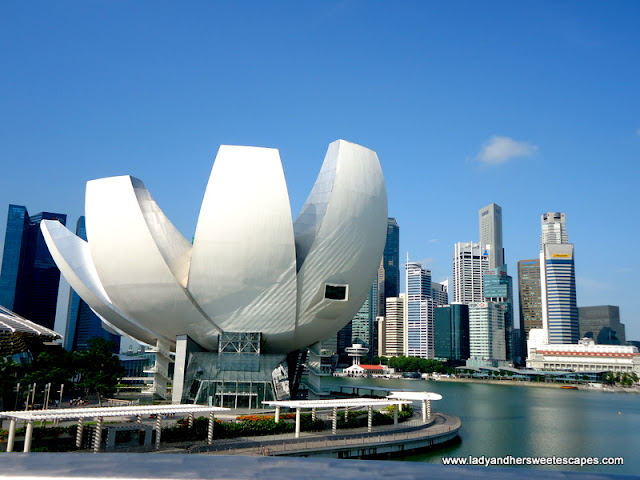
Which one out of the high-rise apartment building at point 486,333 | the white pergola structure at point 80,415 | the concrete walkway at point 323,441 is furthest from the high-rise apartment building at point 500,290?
the white pergola structure at point 80,415

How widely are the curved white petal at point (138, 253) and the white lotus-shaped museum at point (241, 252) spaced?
0.20 feet

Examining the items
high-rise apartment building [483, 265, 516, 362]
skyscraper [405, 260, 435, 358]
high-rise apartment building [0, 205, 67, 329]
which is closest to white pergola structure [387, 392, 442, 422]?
high-rise apartment building [0, 205, 67, 329]

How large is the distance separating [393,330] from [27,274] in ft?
A: 376

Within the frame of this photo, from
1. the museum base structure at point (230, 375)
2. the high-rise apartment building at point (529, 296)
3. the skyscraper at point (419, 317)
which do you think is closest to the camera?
the museum base structure at point (230, 375)

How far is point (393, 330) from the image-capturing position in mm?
191625

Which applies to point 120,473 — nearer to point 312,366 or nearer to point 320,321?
point 320,321

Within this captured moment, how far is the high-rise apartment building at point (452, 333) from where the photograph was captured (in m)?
170

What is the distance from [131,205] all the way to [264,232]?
7.83 m

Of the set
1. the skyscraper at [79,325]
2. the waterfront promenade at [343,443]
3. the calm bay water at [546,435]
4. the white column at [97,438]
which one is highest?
the skyscraper at [79,325]

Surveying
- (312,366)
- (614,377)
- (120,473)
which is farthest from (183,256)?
(614,377)

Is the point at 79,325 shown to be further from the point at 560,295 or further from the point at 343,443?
the point at 343,443

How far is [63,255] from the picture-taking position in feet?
119

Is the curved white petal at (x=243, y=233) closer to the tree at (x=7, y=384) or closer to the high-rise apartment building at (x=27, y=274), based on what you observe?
the tree at (x=7, y=384)

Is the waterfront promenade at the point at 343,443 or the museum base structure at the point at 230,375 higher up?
the museum base structure at the point at 230,375
